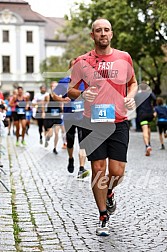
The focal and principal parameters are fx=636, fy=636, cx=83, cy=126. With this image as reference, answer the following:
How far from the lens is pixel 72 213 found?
22.7 feet

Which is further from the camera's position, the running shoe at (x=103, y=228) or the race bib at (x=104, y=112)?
the race bib at (x=104, y=112)

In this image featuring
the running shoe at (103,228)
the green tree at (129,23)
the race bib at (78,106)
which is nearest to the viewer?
the running shoe at (103,228)

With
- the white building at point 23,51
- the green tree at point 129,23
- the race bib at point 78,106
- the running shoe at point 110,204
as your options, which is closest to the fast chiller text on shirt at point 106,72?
the running shoe at point 110,204

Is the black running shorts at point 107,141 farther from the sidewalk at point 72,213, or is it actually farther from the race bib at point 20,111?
the race bib at point 20,111

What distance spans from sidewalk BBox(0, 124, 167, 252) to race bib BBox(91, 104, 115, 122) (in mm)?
1052

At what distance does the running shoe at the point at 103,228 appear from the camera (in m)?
5.75

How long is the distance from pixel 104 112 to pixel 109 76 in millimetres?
351

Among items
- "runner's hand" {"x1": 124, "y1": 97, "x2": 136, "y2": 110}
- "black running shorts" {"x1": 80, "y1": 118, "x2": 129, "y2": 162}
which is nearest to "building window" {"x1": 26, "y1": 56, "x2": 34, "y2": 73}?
"black running shorts" {"x1": 80, "y1": 118, "x2": 129, "y2": 162}

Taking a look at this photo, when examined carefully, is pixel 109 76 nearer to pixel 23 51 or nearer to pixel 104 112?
pixel 104 112

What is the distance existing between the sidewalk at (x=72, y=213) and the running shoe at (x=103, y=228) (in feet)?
0.20

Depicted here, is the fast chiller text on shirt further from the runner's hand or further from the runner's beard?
the runner's hand

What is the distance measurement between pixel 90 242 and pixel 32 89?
6766cm

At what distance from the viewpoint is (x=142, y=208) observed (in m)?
7.19

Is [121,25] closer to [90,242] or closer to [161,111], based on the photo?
[161,111]
